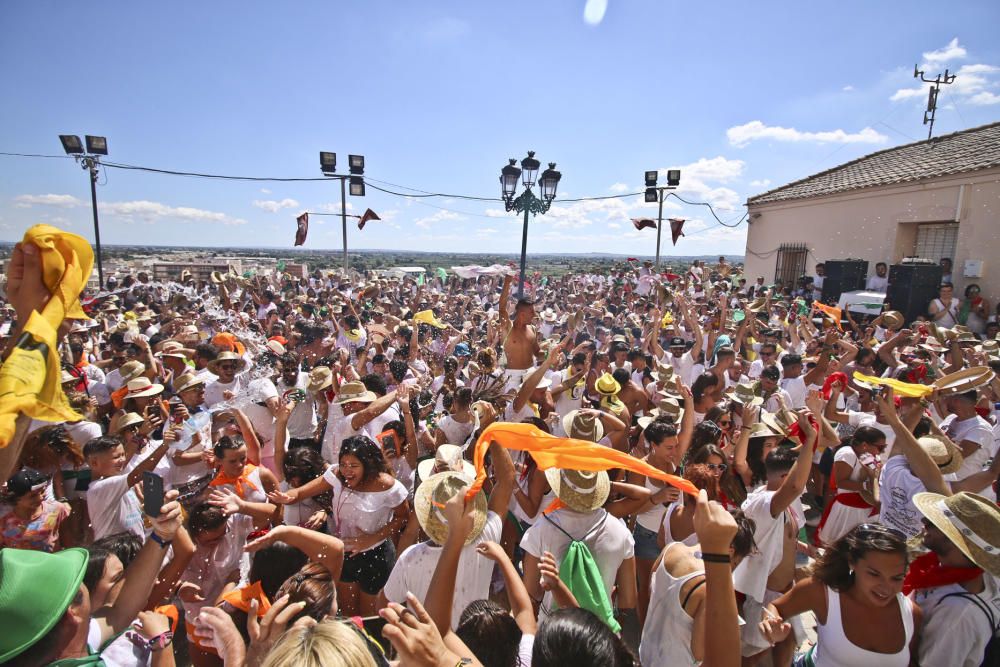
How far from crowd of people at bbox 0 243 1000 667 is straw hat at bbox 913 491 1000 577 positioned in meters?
0.01

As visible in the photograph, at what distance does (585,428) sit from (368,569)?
5.66ft

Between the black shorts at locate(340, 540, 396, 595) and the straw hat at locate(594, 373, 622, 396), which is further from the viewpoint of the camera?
the straw hat at locate(594, 373, 622, 396)

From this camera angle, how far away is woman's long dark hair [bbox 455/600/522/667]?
6.37 ft

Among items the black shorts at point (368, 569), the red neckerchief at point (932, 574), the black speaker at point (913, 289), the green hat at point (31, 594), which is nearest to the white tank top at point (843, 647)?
the red neckerchief at point (932, 574)

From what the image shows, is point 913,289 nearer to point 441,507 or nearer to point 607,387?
point 607,387

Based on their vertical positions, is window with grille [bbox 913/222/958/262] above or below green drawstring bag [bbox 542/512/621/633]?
above

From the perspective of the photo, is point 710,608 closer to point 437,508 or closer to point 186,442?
point 437,508

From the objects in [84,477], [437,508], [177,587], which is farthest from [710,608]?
[84,477]

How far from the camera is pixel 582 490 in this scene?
2754 mm

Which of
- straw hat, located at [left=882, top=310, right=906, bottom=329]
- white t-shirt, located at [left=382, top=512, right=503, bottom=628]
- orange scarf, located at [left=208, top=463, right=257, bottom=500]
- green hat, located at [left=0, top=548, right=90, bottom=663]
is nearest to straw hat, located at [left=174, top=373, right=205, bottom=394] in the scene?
orange scarf, located at [left=208, top=463, right=257, bottom=500]

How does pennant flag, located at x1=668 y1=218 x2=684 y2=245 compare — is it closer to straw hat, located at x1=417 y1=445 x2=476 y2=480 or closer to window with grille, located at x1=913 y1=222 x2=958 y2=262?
window with grille, located at x1=913 y1=222 x2=958 y2=262

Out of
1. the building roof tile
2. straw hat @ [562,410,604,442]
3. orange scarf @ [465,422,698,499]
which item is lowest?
straw hat @ [562,410,604,442]

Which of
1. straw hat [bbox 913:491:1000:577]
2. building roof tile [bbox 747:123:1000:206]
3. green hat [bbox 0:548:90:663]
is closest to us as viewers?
green hat [bbox 0:548:90:663]

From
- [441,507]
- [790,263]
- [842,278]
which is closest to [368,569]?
[441,507]
